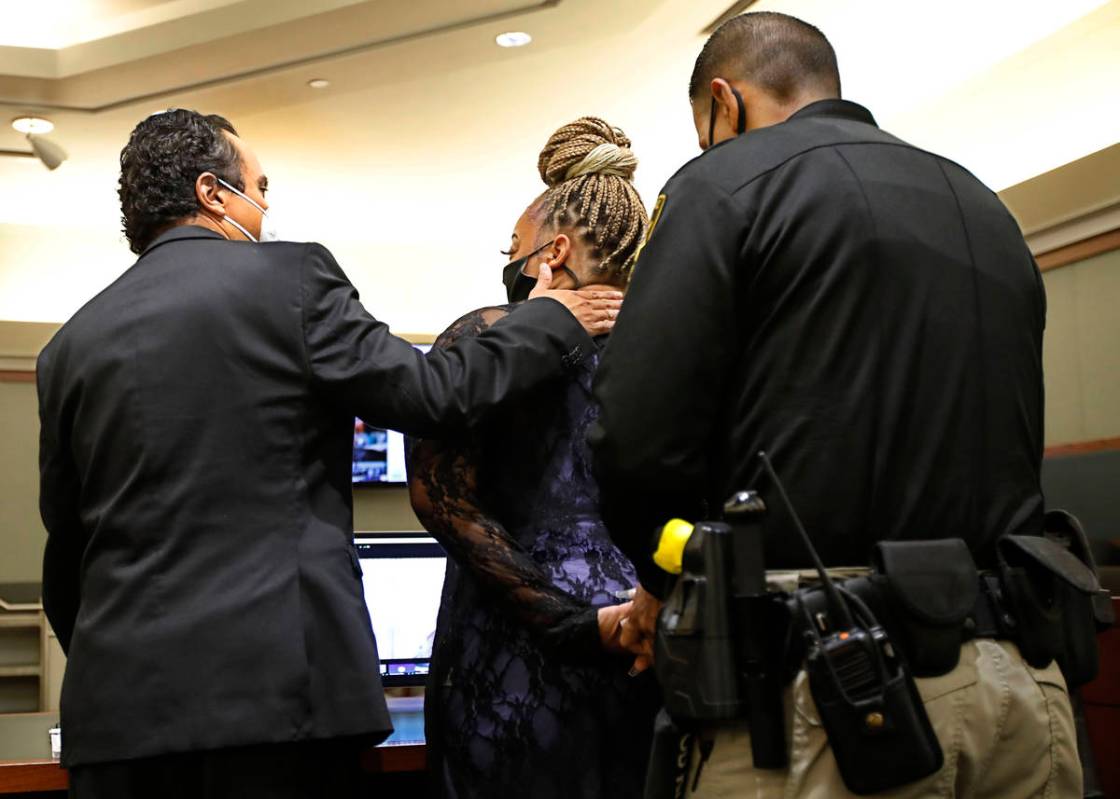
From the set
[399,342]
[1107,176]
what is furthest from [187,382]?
[1107,176]

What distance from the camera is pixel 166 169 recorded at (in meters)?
1.86

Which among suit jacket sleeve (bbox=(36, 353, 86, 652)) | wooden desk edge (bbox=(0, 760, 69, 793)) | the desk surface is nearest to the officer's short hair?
suit jacket sleeve (bbox=(36, 353, 86, 652))

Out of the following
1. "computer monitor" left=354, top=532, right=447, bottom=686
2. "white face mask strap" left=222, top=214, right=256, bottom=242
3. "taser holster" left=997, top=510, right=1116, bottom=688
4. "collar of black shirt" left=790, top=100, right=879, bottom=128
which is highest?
"collar of black shirt" left=790, top=100, right=879, bottom=128

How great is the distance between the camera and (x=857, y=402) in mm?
1279

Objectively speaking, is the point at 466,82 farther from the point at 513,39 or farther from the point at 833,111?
the point at 833,111

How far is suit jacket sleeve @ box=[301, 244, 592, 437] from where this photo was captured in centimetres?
167

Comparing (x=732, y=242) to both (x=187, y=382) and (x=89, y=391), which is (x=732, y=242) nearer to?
(x=187, y=382)

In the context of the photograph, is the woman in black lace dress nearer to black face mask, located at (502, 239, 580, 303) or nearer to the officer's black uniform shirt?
black face mask, located at (502, 239, 580, 303)

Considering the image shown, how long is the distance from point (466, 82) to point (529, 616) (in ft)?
12.8

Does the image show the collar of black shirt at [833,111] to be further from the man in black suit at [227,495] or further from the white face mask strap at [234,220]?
the white face mask strap at [234,220]

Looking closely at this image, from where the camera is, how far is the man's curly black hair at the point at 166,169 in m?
1.85

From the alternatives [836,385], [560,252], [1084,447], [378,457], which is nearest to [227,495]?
[560,252]

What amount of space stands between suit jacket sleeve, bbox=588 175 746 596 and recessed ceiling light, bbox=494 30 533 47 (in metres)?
3.60

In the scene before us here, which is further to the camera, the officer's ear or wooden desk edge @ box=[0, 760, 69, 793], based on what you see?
wooden desk edge @ box=[0, 760, 69, 793]
